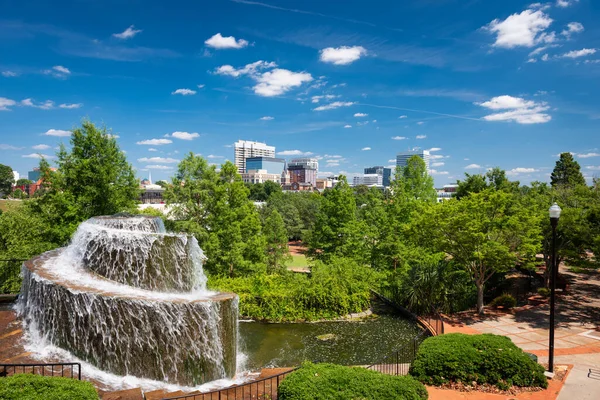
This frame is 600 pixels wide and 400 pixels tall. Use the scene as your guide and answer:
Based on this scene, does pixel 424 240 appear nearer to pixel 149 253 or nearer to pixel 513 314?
pixel 513 314

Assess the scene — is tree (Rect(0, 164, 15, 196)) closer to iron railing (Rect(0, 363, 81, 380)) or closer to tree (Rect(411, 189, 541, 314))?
iron railing (Rect(0, 363, 81, 380))

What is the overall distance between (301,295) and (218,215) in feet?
23.6

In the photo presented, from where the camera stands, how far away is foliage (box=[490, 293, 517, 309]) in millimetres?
17672

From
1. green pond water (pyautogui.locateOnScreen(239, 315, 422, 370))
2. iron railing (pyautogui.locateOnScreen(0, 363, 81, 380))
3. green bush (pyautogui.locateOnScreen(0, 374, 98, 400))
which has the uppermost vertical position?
green bush (pyautogui.locateOnScreen(0, 374, 98, 400))

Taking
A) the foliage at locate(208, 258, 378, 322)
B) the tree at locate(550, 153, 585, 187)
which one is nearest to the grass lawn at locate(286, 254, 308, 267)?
the foliage at locate(208, 258, 378, 322)

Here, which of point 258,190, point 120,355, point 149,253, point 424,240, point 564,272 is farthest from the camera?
point 258,190

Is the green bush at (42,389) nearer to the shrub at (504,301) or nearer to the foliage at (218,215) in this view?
the foliage at (218,215)

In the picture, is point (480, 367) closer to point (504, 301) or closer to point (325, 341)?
point (325, 341)

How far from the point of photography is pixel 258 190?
103m

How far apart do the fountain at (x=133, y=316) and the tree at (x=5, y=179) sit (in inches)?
3925

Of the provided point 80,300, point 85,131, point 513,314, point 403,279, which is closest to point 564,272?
point 513,314

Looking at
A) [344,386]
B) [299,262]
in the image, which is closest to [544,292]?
[344,386]

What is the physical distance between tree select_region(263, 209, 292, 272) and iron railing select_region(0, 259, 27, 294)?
43.2 ft

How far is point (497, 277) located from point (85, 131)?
23974mm
